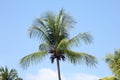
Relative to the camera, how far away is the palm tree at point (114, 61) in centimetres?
3303

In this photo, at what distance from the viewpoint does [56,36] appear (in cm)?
2620

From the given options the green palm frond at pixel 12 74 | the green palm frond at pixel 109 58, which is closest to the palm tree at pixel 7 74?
the green palm frond at pixel 12 74

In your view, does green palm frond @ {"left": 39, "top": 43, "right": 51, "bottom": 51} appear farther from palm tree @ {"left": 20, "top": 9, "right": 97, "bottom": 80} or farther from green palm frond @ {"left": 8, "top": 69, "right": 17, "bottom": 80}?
green palm frond @ {"left": 8, "top": 69, "right": 17, "bottom": 80}

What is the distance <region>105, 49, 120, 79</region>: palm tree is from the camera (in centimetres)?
3303

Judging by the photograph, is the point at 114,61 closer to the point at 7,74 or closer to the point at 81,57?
the point at 81,57

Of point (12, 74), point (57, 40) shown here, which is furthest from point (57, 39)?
point (12, 74)

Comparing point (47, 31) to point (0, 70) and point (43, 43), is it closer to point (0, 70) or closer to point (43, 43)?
point (43, 43)

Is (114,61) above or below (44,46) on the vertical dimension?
above

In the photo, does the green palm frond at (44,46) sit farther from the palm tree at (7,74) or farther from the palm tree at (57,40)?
the palm tree at (7,74)

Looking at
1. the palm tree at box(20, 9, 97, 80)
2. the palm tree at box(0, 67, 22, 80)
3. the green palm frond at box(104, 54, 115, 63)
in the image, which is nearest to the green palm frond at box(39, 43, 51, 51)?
the palm tree at box(20, 9, 97, 80)

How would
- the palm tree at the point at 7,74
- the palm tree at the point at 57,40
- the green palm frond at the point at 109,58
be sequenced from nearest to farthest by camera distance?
the palm tree at the point at 57,40
the green palm frond at the point at 109,58
the palm tree at the point at 7,74

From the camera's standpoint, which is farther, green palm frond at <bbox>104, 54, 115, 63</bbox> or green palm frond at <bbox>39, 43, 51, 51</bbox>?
green palm frond at <bbox>104, 54, 115, 63</bbox>

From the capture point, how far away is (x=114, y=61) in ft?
115

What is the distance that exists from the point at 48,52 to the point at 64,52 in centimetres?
103
